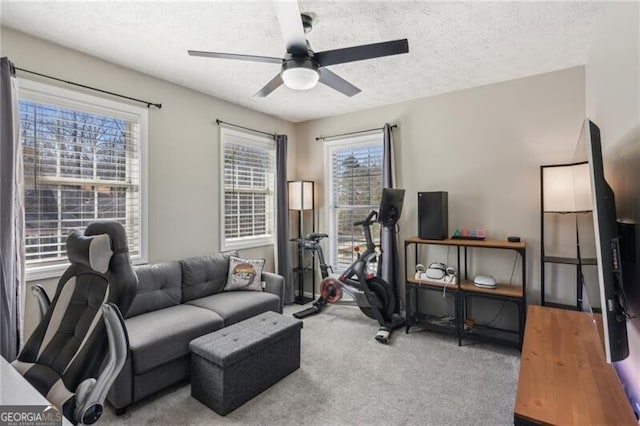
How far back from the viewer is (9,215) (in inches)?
84.6

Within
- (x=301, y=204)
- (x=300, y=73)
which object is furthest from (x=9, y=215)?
(x=301, y=204)

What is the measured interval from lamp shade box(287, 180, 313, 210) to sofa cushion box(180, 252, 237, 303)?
52.3 inches

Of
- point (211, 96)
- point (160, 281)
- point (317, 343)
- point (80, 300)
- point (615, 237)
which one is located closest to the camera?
point (615, 237)

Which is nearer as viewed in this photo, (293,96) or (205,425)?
(205,425)

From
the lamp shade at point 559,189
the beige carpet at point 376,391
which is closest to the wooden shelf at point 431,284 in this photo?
the beige carpet at point 376,391

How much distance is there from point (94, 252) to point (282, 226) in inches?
121

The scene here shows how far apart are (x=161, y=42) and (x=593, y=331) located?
11.7ft

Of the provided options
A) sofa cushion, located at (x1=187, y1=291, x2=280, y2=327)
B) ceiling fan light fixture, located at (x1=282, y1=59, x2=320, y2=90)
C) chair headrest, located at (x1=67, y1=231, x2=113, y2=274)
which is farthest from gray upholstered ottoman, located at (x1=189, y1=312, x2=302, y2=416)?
ceiling fan light fixture, located at (x1=282, y1=59, x2=320, y2=90)

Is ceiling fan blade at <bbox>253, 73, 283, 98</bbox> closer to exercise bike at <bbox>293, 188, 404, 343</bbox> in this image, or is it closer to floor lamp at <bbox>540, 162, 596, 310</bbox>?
exercise bike at <bbox>293, 188, 404, 343</bbox>

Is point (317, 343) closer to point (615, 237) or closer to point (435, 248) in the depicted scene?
point (435, 248)

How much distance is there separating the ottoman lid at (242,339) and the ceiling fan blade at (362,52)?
1.97 m

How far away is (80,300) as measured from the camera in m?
1.42

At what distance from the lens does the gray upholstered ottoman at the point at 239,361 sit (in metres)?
→ 2.09

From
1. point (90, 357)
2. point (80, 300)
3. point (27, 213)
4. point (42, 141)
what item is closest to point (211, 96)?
point (42, 141)
